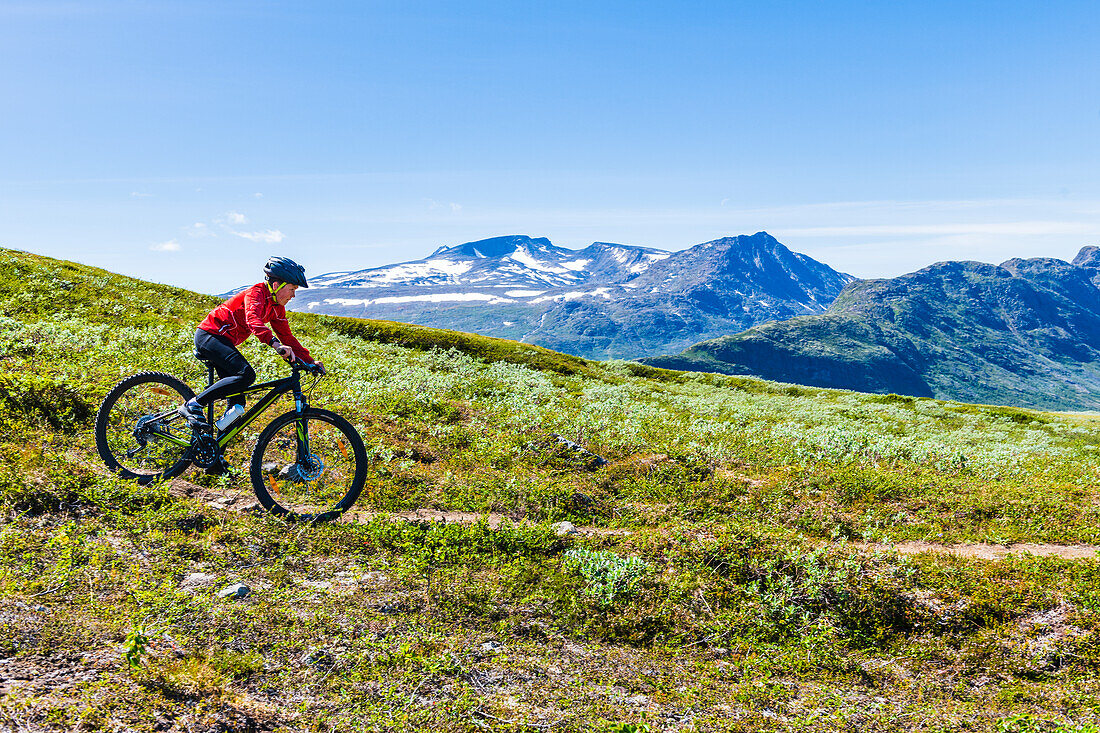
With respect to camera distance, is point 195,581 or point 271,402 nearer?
point 195,581

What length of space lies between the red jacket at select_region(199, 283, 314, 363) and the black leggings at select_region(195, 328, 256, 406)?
5.7 inches

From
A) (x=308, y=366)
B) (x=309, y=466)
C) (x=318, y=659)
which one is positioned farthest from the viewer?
(x=309, y=466)

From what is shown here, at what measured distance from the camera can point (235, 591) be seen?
723 centimetres

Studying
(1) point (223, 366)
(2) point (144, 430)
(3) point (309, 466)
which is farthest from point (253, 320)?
(2) point (144, 430)

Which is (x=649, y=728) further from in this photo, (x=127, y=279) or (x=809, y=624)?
(x=127, y=279)

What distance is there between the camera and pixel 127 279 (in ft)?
143

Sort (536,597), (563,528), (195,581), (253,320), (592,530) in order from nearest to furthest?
(195,581) < (536,597) < (253,320) < (563,528) < (592,530)

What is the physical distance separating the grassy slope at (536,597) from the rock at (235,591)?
7.2 inches

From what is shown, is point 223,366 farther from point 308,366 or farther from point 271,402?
point 308,366

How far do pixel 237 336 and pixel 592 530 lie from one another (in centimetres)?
731

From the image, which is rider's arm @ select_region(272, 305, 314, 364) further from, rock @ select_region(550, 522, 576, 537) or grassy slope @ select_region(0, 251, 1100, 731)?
rock @ select_region(550, 522, 576, 537)

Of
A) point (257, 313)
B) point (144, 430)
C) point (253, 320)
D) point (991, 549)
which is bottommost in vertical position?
point (991, 549)

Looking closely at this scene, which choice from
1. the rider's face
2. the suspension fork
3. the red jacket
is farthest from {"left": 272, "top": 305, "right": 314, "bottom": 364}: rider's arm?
the suspension fork

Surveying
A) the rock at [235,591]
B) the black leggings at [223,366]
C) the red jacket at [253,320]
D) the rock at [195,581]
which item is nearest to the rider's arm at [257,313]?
the red jacket at [253,320]
